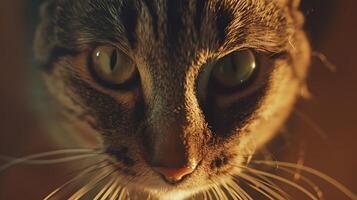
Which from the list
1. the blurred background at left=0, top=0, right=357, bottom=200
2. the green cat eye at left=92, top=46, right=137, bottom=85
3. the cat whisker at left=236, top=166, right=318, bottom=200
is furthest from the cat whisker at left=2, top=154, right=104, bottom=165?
the cat whisker at left=236, top=166, right=318, bottom=200

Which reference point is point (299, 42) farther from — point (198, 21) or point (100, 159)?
point (100, 159)

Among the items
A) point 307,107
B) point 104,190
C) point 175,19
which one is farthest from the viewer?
point 307,107

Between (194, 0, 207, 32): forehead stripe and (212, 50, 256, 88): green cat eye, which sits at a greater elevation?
(194, 0, 207, 32): forehead stripe

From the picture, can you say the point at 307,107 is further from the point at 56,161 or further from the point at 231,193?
the point at 56,161

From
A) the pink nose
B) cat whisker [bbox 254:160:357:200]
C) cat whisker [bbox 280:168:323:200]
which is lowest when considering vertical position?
the pink nose

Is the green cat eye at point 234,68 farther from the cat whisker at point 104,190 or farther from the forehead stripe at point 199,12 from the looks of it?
the cat whisker at point 104,190

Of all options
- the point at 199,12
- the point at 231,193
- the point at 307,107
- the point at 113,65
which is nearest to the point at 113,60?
the point at 113,65

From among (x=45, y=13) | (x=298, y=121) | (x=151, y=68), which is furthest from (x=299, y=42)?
(x=45, y=13)

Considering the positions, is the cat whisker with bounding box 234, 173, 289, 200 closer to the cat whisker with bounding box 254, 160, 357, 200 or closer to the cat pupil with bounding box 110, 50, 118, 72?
the cat whisker with bounding box 254, 160, 357, 200

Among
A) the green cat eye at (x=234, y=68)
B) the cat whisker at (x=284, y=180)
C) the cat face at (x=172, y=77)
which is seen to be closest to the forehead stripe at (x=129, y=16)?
the cat face at (x=172, y=77)
